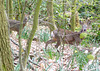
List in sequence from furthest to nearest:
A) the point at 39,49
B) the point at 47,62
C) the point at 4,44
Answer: the point at 47,62 < the point at 39,49 < the point at 4,44

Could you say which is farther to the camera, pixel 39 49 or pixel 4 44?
pixel 39 49

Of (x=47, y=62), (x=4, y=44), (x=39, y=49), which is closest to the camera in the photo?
(x=4, y=44)

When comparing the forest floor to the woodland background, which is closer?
the woodland background

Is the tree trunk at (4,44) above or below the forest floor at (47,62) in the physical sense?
above

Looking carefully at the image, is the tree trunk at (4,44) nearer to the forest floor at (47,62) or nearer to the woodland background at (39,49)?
the woodland background at (39,49)

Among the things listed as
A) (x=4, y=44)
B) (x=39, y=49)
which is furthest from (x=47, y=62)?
(x=4, y=44)

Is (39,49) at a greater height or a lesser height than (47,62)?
greater

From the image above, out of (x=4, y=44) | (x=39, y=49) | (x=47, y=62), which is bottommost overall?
(x=47, y=62)

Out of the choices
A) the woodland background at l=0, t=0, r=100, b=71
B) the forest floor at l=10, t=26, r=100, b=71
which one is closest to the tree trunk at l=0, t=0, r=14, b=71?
the woodland background at l=0, t=0, r=100, b=71

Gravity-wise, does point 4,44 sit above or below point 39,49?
above

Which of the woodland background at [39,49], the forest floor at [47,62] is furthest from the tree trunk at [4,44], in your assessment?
the forest floor at [47,62]

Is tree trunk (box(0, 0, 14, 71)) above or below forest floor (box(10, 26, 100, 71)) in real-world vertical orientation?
above

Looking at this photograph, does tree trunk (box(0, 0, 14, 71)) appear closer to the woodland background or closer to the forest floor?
the woodland background

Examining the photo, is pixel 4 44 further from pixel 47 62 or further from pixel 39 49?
pixel 47 62
